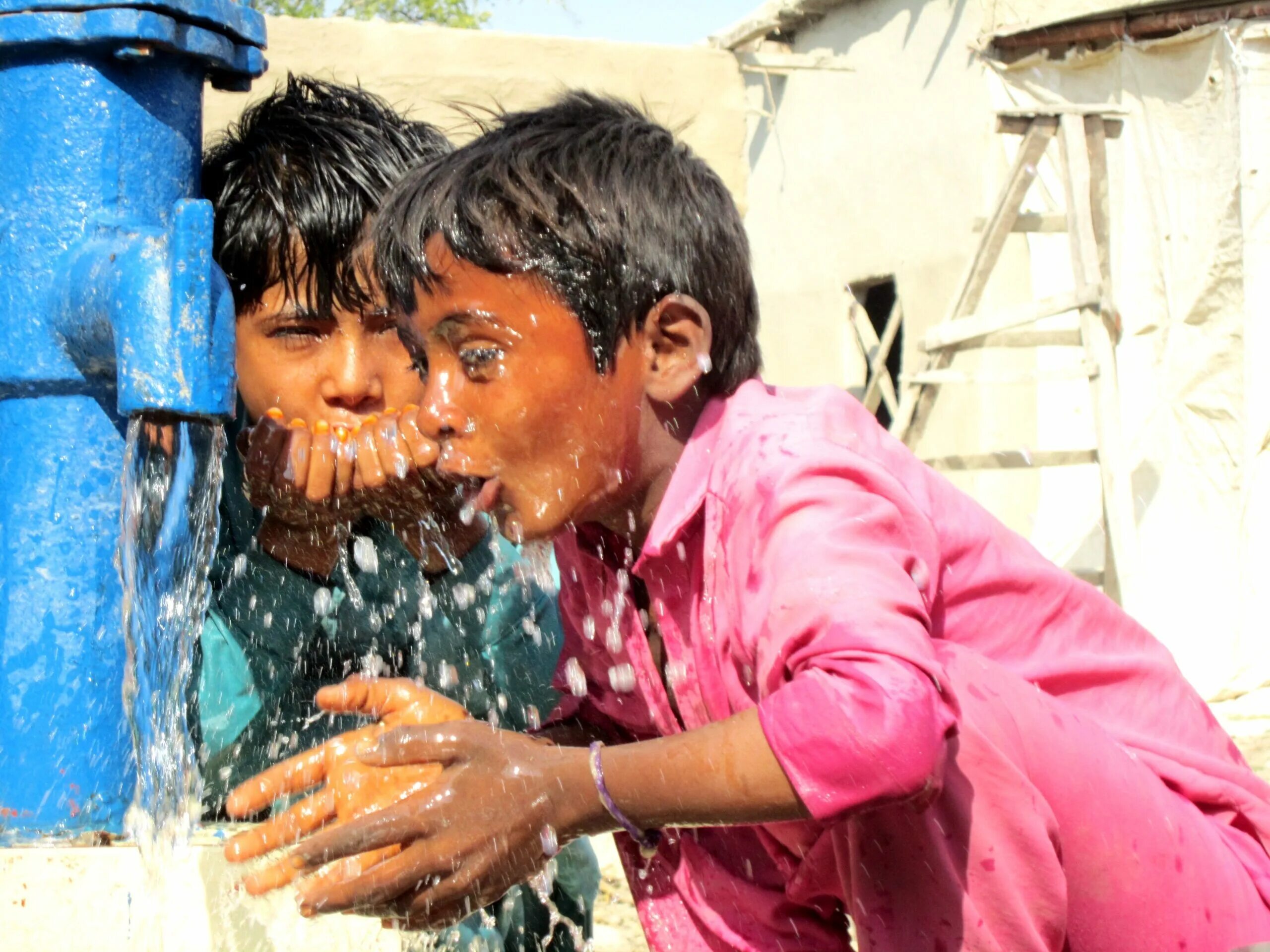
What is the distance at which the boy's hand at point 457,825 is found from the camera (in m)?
1.52

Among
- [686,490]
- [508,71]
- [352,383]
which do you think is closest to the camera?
[686,490]

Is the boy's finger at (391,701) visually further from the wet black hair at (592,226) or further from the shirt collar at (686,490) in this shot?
the wet black hair at (592,226)

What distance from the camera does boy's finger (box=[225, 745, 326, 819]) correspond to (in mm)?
1812

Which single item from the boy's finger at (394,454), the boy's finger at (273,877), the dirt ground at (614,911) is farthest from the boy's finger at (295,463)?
the dirt ground at (614,911)

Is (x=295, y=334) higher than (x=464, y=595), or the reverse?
(x=295, y=334)

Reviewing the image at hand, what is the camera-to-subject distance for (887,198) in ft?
30.3

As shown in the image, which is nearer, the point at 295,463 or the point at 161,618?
the point at 161,618

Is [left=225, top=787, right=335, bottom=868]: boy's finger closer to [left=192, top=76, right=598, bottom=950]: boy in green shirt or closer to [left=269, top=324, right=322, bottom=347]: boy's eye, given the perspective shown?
[left=192, top=76, right=598, bottom=950]: boy in green shirt

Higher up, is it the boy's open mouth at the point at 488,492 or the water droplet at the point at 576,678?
the boy's open mouth at the point at 488,492

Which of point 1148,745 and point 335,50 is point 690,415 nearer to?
point 1148,745

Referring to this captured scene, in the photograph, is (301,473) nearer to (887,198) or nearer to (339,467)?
(339,467)

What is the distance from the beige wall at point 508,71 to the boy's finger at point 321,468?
337cm

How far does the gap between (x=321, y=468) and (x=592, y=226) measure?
674 mm

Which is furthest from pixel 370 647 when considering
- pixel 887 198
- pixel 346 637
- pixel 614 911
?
pixel 887 198
